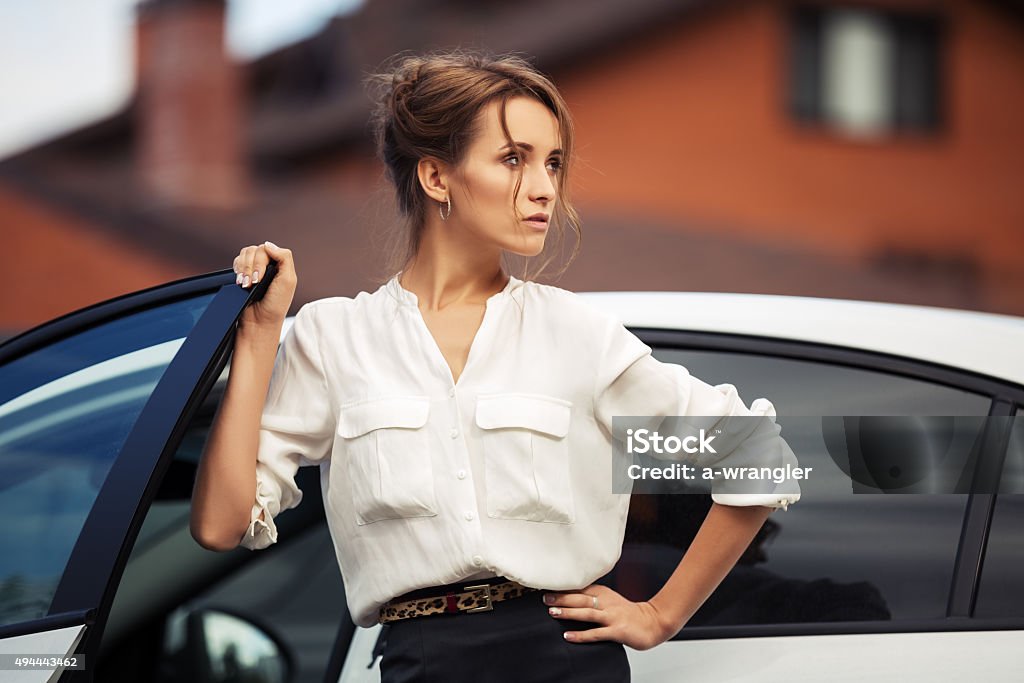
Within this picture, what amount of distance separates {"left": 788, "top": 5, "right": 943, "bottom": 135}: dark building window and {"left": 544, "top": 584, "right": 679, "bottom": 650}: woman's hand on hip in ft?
48.1

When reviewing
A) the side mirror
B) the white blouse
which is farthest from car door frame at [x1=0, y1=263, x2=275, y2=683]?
the side mirror

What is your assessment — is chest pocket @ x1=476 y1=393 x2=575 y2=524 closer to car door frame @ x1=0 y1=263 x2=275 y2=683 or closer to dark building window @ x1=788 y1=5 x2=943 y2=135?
car door frame @ x1=0 y1=263 x2=275 y2=683

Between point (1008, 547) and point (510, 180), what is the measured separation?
0.98m

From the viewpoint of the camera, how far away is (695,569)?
1.91m

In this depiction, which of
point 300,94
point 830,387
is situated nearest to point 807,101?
point 300,94

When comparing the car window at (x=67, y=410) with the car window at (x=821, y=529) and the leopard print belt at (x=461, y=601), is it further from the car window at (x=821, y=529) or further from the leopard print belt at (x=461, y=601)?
the car window at (x=821, y=529)

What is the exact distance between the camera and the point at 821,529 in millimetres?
2145

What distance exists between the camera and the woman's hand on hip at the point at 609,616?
181 centimetres

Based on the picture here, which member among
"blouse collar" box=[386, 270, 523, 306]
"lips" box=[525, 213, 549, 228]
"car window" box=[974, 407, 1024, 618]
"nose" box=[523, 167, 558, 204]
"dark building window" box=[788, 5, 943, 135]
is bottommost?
"car window" box=[974, 407, 1024, 618]

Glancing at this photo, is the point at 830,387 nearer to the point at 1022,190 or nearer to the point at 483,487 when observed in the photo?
the point at 483,487

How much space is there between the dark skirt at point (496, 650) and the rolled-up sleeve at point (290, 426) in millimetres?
259

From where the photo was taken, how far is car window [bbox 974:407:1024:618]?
6.60ft

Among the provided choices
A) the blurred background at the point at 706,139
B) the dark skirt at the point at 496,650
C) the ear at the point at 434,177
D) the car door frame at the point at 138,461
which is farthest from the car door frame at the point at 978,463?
the blurred background at the point at 706,139

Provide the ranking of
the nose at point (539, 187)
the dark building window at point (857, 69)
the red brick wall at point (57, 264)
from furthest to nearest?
the dark building window at point (857, 69) < the red brick wall at point (57, 264) < the nose at point (539, 187)
